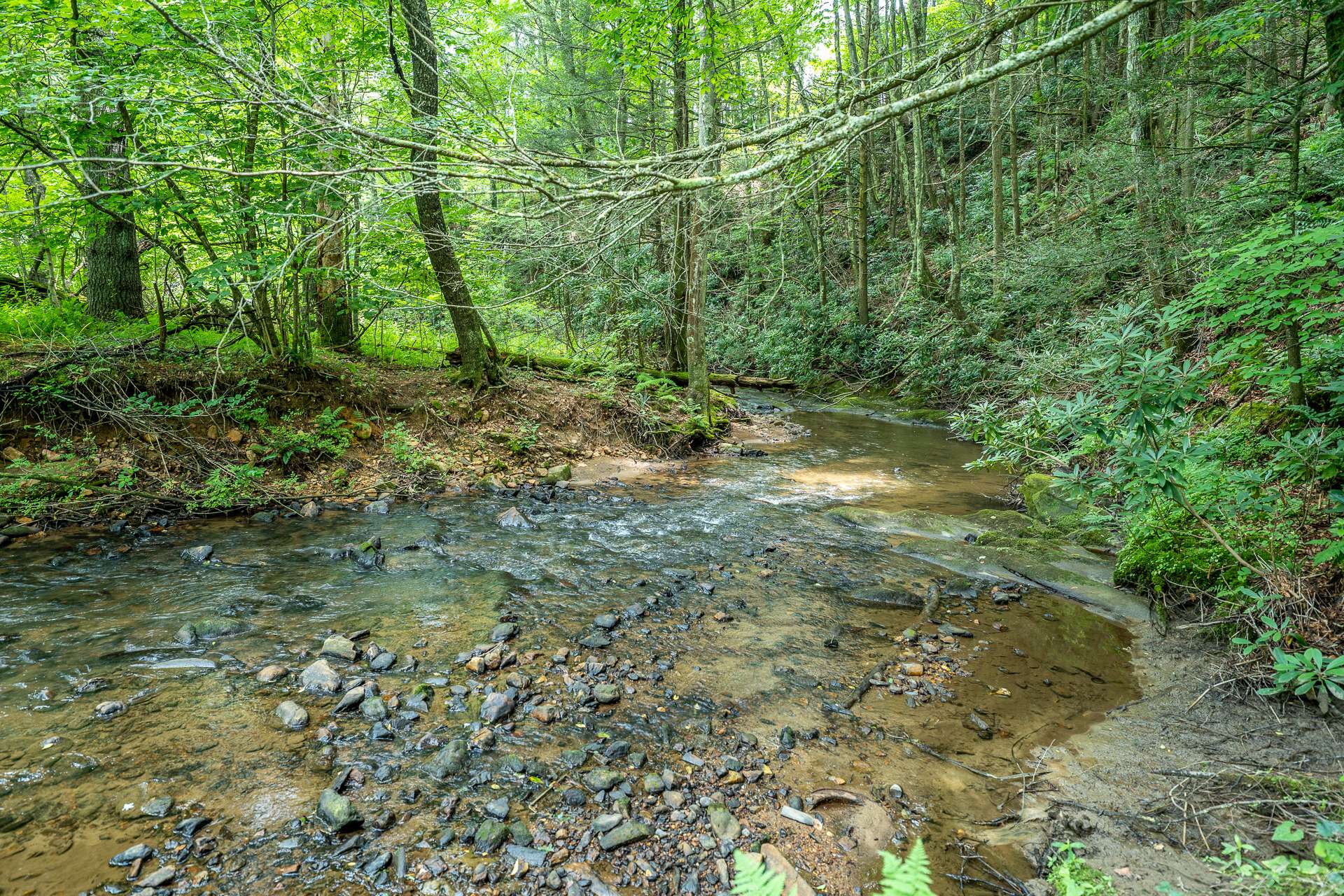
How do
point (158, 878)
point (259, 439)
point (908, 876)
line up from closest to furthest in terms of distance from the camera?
point (908, 876), point (158, 878), point (259, 439)

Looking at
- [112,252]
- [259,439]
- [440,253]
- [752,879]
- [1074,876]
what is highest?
[112,252]

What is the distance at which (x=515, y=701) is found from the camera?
12.2 ft

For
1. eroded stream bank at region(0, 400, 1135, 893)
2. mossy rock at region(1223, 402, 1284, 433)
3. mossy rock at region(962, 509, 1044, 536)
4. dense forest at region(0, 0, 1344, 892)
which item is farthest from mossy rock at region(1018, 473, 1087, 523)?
mossy rock at region(1223, 402, 1284, 433)

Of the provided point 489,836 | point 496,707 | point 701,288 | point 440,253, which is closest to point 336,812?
point 489,836

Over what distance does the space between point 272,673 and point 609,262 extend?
6.92 meters

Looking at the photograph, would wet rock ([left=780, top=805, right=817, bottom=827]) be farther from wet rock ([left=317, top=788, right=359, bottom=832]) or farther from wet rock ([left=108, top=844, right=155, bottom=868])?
wet rock ([left=108, top=844, right=155, bottom=868])

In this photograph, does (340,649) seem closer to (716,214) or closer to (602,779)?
(602,779)

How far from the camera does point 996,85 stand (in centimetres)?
1594

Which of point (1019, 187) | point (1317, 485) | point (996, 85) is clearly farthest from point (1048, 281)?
point (1019, 187)

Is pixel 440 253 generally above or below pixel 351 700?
above

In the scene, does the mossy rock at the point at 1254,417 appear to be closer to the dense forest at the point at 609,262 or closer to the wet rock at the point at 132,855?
the dense forest at the point at 609,262

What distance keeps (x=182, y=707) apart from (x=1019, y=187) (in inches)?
1015

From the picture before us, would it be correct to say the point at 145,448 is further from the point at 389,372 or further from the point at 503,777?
the point at 503,777

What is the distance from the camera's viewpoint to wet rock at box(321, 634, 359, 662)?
13.4ft
